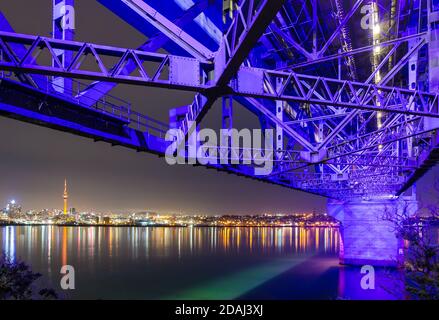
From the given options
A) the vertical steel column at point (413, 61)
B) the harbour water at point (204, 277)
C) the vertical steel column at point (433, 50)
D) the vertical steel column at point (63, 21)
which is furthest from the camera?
the harbour water at point (204, 277)

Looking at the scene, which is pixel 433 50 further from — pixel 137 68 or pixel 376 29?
pixel 137 68

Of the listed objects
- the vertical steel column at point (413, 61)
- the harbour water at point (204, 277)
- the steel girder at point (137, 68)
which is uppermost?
the vertical steel column at point (413, 61)

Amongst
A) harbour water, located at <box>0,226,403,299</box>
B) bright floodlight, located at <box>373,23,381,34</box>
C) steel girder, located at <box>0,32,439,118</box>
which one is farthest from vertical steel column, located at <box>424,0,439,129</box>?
harbour water, located at <box>0,226,403,299</box>

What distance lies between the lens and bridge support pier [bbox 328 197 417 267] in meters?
42.9

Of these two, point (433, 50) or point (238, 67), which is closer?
point (238, 67)

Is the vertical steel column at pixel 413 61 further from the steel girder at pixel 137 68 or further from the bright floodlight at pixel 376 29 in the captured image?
the steel girder at pixel 137 68

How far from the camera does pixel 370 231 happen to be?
44.2 metres

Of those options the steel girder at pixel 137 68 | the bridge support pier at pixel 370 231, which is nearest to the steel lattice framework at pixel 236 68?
the steel girder at pixel 137 68

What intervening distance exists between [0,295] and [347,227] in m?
40.3

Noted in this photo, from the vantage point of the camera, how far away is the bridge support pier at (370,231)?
1688 inches

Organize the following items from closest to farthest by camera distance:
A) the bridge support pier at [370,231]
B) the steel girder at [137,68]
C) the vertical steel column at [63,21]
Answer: the steel girder at [137,68], the vertical steel column at [63,21], the bridge support pier at [370,231]

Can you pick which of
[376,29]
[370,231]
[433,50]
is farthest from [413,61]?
[370,231]

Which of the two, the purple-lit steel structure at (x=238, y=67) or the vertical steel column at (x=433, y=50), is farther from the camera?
the vertical steel column at (x=433, y=50)
